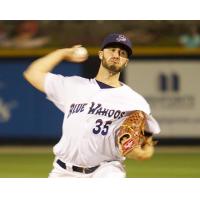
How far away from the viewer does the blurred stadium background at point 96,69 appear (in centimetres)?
1511

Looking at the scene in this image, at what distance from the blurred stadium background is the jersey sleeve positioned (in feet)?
24.1

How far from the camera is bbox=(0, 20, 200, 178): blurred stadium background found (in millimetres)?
15109

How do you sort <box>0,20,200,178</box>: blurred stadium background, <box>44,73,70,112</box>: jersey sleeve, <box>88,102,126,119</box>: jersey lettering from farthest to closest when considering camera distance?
<box>0,20,200,178</box>: blurred stadium background, <box>44,73,70,112</box>: jersey sleeve, <box>88,102,126,119</box>: jersey lettering

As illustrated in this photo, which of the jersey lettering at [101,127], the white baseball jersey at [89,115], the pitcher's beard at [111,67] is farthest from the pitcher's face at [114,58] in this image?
the jersey lettering at [101,127]

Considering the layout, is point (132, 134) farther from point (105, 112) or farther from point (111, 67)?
point (111, 67)

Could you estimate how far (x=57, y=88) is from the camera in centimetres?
755

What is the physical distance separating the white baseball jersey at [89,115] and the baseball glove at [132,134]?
0.05 meters

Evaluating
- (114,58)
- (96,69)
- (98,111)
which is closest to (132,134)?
(98,111)

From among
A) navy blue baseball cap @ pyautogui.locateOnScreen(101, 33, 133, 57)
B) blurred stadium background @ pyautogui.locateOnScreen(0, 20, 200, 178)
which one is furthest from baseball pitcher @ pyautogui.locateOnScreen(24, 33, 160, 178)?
blurred stadium background @ pyautogui.locateOnScreen(0, 20, 200, 178)

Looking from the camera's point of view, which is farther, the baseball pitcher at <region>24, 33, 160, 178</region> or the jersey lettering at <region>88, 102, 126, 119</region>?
the jersey lettering at <region>88, 102, 126, 119</region>

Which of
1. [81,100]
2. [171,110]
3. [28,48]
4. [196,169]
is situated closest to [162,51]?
[171,110]

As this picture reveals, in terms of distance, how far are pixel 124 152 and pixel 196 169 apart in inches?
196

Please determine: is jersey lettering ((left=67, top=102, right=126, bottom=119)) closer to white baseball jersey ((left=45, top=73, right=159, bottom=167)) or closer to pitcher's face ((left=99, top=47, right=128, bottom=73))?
white baseball jersey ((left=45, top=73, right=159, bottom=167))

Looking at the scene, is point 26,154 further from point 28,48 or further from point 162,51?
point 162,51
